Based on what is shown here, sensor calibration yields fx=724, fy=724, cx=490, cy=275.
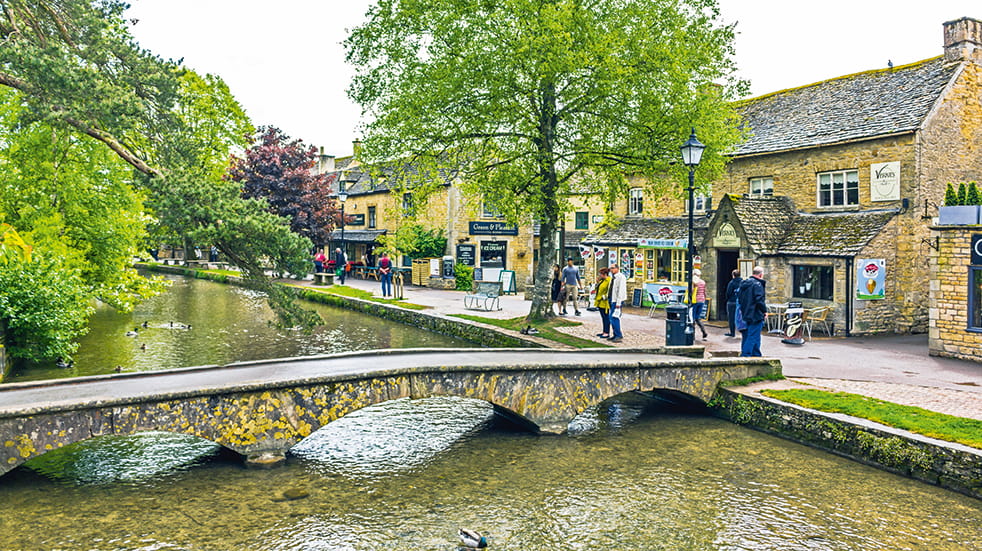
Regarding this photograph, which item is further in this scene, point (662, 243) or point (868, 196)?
point (662, 243)

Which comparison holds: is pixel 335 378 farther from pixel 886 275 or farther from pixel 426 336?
A: pixel 886 275

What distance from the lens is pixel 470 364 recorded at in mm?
12492

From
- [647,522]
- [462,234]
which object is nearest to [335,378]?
[647,522]

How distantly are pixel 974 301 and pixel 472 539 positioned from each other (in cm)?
1454

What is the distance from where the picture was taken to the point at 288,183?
42625mm

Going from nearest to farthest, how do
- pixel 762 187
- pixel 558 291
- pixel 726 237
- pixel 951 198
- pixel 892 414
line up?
pixel 892 414, pixel 951 198, pixel 726 237, pixel 762 187, pixel 558 291

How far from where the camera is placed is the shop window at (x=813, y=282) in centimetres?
2153

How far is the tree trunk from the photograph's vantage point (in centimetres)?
2064

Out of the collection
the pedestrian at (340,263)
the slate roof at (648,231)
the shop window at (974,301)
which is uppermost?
the slate roof at (648,231)

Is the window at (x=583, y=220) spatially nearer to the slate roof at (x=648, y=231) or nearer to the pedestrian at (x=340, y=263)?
the slate roof at (x=648, y=231)

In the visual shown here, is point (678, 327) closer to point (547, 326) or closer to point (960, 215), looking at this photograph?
point (547, 326)

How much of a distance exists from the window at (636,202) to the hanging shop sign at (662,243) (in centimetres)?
296

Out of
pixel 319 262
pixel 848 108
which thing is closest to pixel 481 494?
pixel 848 108

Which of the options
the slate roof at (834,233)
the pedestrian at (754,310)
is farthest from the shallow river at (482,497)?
the slate roof at (834,233)
